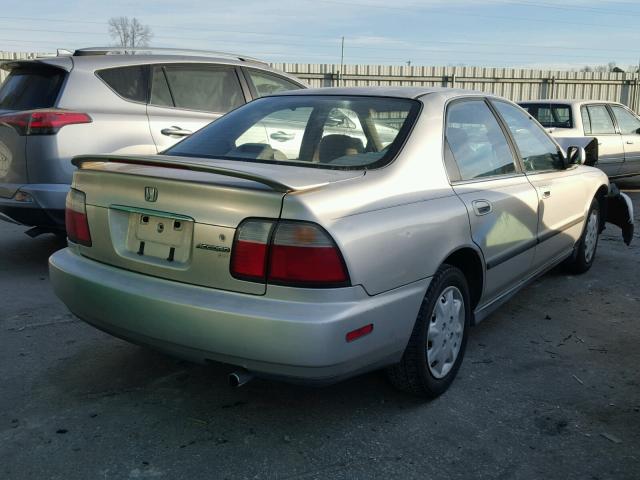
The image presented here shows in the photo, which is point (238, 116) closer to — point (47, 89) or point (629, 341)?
point (47, 89)

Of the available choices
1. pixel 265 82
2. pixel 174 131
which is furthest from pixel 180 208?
pixel 265 82

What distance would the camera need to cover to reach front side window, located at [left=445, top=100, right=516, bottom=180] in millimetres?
3340

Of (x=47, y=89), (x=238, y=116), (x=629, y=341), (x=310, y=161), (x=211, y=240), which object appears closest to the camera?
(x=211, y=240)

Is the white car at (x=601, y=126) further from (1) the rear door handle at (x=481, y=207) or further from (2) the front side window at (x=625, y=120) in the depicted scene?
(1) the rear door handle at (x=481, y=207)

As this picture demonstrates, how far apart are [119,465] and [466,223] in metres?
1.90

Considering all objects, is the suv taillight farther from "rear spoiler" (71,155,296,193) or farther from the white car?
the white car

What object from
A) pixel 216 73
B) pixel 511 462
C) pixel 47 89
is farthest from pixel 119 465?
pixel 216 73

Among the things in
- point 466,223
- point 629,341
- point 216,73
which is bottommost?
point 629,341

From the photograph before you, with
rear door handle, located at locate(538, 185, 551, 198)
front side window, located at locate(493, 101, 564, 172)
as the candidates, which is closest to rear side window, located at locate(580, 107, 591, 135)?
front side window, located at locate(493, 101, 564, 172)

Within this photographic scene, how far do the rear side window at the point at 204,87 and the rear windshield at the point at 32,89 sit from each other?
3.27 ft

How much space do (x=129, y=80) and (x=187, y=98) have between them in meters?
0.57

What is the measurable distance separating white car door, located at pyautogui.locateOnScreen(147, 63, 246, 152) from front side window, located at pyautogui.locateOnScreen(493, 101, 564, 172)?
276 centimetres

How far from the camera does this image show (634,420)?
9.55 ft

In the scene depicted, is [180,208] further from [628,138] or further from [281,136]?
[628,138]
